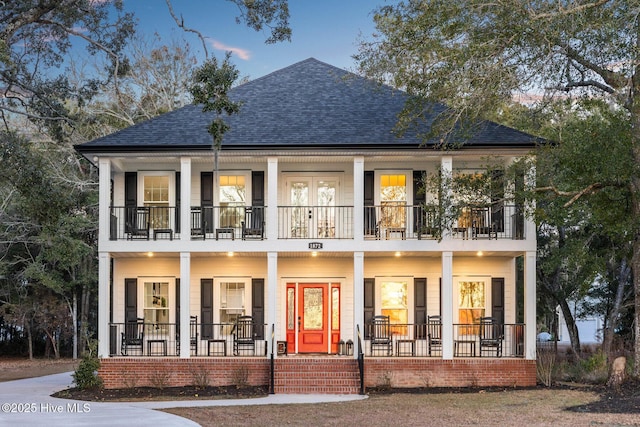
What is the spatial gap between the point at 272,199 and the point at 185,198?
7.32 ft

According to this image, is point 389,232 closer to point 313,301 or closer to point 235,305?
point 313,301

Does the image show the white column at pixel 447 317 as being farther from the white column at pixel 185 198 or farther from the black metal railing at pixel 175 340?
the white column at pixel 185 198

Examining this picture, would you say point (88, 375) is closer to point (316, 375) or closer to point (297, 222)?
point (316, 375)

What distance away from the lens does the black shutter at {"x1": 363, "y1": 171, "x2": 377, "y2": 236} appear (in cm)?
2316

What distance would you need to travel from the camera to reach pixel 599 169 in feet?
60.0

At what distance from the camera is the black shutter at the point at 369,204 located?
76.0 ft

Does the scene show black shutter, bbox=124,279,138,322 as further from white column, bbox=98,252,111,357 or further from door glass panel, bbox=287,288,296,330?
door glass panel, bbox=287,288,296,330

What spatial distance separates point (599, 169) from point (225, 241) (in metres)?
9.27

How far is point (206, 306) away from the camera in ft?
77.6

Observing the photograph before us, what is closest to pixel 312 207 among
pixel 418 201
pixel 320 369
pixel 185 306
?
pixel 418 201

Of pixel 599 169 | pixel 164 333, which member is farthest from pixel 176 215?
pixel 599 169

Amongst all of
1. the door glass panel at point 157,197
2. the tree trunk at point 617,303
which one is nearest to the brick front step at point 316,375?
the door glass panel at point 157,197

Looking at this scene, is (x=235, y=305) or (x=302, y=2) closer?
(x=302, y=2)

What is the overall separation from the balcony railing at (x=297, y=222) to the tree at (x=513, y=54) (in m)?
3.22
